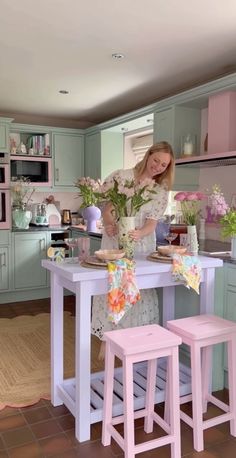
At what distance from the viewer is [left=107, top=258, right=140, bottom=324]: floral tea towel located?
1894 millimetres

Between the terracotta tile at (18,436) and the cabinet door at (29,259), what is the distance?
258 cm

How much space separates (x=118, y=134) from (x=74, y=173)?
0.78 m

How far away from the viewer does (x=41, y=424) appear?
2.09 m

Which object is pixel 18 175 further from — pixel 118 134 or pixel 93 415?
pixel 93 415

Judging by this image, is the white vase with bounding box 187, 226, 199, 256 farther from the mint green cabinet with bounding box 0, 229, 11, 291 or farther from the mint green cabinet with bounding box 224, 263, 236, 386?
the mint green cabinet with bounding box 0, 229, 11, 291

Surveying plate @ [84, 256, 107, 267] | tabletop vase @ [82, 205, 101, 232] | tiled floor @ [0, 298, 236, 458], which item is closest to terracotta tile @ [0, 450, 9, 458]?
tiled floor @ [0, 298, 236, 458]

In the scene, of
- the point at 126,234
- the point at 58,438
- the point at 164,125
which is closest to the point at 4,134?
the point at 164,125

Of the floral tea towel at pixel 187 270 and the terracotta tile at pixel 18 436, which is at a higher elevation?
the floral tea towel at pixel 187 270

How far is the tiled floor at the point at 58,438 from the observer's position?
1.84 meters

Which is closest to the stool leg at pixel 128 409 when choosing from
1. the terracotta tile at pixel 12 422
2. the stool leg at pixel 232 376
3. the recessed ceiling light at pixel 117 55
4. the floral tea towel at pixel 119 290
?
the floral tea towel at pixel 119 290

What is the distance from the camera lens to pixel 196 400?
1856mm

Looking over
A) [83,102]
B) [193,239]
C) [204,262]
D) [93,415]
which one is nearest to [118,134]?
[83,102]

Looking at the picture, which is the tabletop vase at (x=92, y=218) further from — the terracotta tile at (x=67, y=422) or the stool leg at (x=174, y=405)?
the stool leg at (x=174, y=405)

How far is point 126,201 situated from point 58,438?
Answer: 4.19 ft
